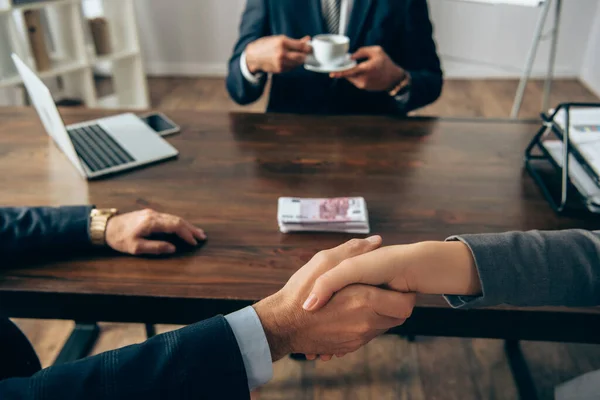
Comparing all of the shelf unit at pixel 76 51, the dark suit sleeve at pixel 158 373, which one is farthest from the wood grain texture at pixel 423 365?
the shelf unit at pixel 76 51

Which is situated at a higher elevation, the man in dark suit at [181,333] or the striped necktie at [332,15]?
the striped necktie at [332,15]

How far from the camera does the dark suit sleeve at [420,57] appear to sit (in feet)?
5.14

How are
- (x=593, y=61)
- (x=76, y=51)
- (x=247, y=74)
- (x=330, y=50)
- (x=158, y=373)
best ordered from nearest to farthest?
1. (x=158, y=373)
2. (x=330, y=50)
3. (x=247, y=74)
4. (x=76, y=51)
5. (x=593, y=61)

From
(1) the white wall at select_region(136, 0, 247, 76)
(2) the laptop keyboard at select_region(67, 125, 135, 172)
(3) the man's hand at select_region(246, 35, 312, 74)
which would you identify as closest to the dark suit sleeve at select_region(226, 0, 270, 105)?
(3) the man's hand at select_region(246, 35, 312, 74)

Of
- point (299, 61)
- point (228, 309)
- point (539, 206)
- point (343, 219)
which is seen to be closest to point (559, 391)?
point (539, 206)

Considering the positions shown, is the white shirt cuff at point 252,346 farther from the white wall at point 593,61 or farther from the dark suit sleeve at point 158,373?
the white wall at point 593,61

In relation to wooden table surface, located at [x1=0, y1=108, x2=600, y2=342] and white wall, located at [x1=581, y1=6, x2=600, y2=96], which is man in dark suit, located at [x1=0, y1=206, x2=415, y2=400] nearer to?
wooden table surface, located at [x1=0, y1=108, x2=600, y2=342]

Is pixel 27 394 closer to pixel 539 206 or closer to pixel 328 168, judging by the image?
pixel 328 168

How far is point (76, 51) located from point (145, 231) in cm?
270

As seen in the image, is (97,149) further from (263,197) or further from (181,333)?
(181,333)

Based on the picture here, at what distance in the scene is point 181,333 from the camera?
0.72 m

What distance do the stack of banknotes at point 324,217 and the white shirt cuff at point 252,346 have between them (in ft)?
0.83

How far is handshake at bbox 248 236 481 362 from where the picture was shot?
80 centimetres

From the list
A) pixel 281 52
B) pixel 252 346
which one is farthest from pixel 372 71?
pixel 252 346
